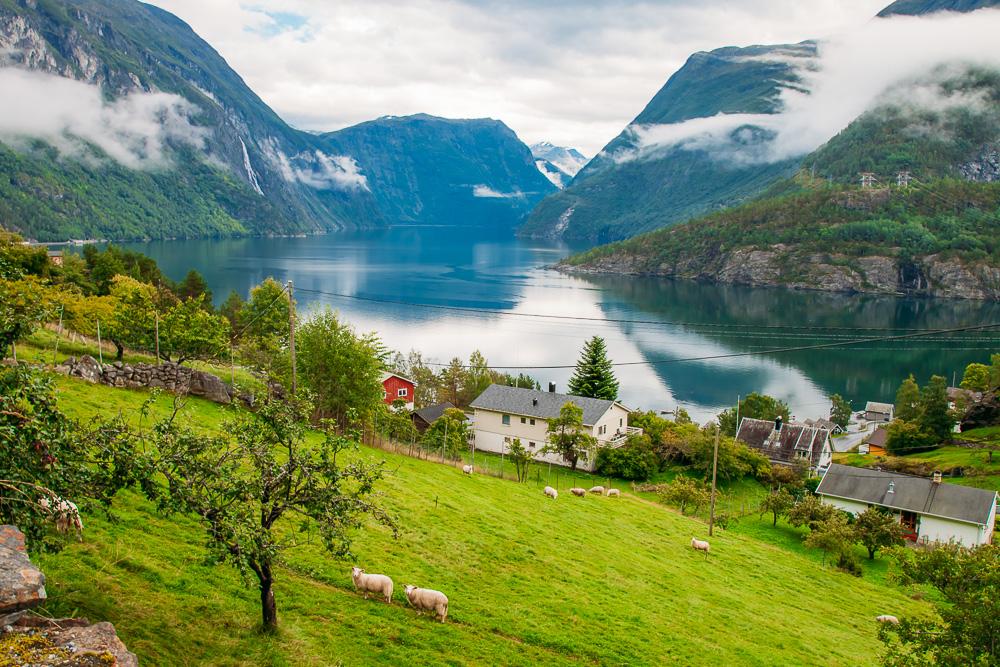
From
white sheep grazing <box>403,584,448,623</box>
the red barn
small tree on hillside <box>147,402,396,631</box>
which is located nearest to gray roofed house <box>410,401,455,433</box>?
the red barn

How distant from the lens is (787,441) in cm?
6562

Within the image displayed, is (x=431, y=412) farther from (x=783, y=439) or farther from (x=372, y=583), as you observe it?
(x=372, y=583)

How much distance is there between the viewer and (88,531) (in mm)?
14570

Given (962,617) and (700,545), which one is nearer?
(962,617)

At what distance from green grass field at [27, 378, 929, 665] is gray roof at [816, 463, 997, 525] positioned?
20.3 m

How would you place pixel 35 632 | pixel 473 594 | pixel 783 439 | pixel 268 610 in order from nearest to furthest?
1. pixel 35 632
2. pixel 268 610
3. pixel 473 594
4. pixel 783 439

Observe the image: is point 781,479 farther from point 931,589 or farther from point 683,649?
point 683,649

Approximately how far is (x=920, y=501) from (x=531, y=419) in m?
28.5

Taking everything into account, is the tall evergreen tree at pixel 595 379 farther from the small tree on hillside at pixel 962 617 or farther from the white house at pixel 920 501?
the small tree on hillside at pixel 962 617

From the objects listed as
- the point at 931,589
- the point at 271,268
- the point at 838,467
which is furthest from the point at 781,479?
the point at 271,268

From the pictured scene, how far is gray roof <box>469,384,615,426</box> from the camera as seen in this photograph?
185 feet

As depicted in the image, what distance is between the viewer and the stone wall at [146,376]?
29.4m

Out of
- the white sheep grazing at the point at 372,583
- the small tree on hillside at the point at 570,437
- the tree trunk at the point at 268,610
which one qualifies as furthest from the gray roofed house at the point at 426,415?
the tree trunk at the point at 268,610

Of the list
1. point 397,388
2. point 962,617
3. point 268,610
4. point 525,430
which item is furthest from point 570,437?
point 268,610
